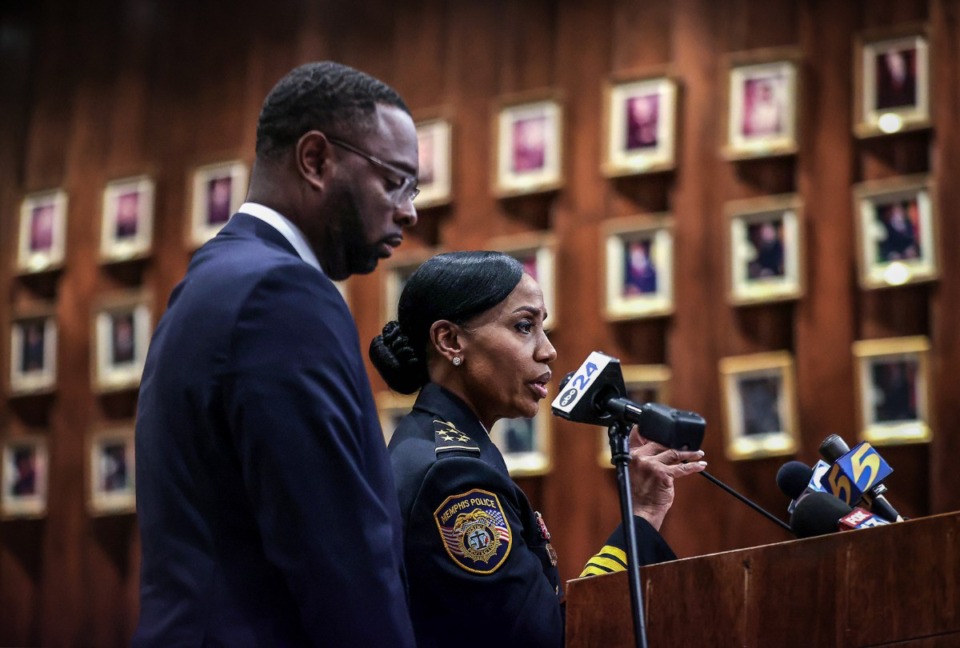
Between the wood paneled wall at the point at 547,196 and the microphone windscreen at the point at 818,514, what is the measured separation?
7.94 ft

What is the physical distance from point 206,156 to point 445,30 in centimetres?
154

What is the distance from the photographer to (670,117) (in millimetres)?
5348

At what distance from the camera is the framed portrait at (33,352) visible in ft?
22.8

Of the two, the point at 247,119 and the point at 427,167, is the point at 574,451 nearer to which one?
the point at 427,167

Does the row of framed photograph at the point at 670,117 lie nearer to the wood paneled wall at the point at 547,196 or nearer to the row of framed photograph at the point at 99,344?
the wood paneled wall at the point at 547,196

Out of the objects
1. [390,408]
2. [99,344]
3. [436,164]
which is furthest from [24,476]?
[436,164]

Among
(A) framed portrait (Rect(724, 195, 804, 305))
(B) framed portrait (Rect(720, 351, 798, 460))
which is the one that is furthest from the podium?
(A) framed portrait (Rect(724, 195, 804, 305))

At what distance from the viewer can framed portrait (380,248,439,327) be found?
5898 mm

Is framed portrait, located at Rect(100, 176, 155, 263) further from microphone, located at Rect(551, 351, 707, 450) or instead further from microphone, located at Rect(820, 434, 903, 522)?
microphone, located at Rect(820, 434, 903, 522)

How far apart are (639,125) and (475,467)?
3.23 m

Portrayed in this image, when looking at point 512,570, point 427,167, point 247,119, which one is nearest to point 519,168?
point 427,167

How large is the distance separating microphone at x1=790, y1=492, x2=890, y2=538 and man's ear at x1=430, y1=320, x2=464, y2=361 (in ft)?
2.79

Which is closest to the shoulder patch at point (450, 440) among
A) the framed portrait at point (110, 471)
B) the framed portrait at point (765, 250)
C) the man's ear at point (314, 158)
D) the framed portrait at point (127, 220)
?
the man's ear at point (314, 158)

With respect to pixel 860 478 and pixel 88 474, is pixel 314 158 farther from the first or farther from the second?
pixel 88 474
